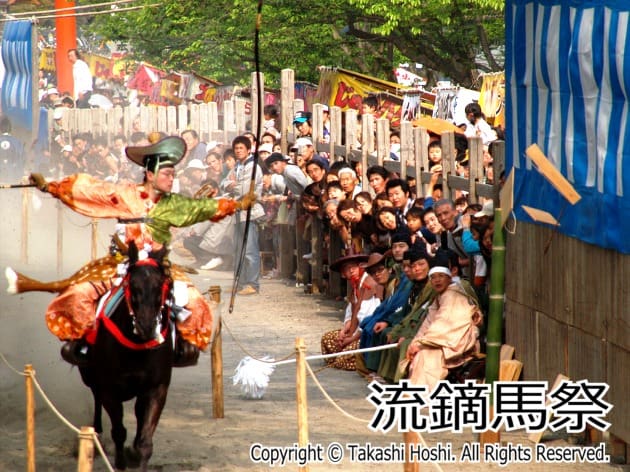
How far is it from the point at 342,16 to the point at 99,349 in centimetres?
1806

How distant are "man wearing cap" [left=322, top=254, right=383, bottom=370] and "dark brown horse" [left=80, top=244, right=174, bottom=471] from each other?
11.7ft

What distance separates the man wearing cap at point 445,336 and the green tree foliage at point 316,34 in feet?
44.3

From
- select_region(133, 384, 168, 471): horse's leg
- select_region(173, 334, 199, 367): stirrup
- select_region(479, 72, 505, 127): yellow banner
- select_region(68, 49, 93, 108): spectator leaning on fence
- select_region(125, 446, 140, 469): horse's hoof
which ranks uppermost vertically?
select_region(68, 49, 93, 108): spectator leaning on fence

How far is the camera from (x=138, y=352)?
888cm

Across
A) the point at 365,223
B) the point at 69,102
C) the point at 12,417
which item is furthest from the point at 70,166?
the point at 12,417

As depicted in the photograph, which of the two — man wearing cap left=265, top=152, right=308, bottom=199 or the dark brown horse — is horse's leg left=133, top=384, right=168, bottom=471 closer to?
the dark brown horse

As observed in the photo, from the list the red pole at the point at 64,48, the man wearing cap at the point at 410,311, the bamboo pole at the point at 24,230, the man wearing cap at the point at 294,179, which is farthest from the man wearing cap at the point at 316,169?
the red pole at the point at 64,48

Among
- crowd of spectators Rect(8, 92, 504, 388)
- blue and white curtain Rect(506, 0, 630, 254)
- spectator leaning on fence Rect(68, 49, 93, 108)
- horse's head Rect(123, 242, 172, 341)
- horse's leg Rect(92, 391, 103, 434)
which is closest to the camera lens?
horse's head Rect(123, 242, 172, 341)

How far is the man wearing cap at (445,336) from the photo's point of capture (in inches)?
401

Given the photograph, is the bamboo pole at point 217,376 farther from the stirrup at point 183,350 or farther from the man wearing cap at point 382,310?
the man wearing cap at point 382,310

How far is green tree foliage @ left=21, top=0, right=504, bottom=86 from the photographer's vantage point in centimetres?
2469

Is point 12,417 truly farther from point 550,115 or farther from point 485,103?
point 485,103

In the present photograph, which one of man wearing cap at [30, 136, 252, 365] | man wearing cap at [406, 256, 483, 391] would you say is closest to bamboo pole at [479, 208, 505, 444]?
man wearing cap at [406, 256, 483, 391]

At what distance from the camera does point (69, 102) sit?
27.6 m
